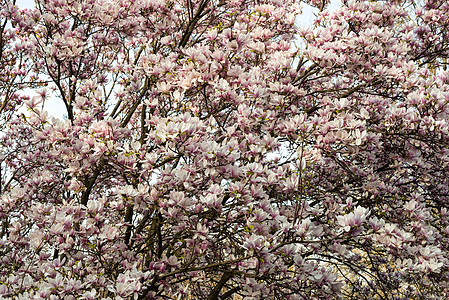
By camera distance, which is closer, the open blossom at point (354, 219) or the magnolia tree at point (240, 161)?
the open blossom at point (354, 219)

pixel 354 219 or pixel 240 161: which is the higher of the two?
pixel 240 161

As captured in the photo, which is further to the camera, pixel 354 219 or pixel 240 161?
pixel 240 161

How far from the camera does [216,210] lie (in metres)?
3.19

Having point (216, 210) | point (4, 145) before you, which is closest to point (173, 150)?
point (216, 210)

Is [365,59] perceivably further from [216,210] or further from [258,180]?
[216,210]

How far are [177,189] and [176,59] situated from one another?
1.80 m

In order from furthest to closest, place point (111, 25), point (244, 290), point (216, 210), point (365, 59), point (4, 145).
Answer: point (4, 145), point (111, 25), point (365, 59), point (244, 290), point (216, 210)

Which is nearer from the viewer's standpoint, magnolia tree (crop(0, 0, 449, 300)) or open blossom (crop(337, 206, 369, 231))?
open blossom (crop(337, 206, 369, 231))

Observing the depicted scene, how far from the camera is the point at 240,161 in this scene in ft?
13.5

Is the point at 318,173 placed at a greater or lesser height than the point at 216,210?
greater

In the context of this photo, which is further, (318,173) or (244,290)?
(318,173)

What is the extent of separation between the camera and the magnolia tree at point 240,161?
3.26m

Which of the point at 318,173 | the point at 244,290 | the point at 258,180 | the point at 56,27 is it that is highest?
the point at 56,27

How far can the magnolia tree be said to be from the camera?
3260 mm
